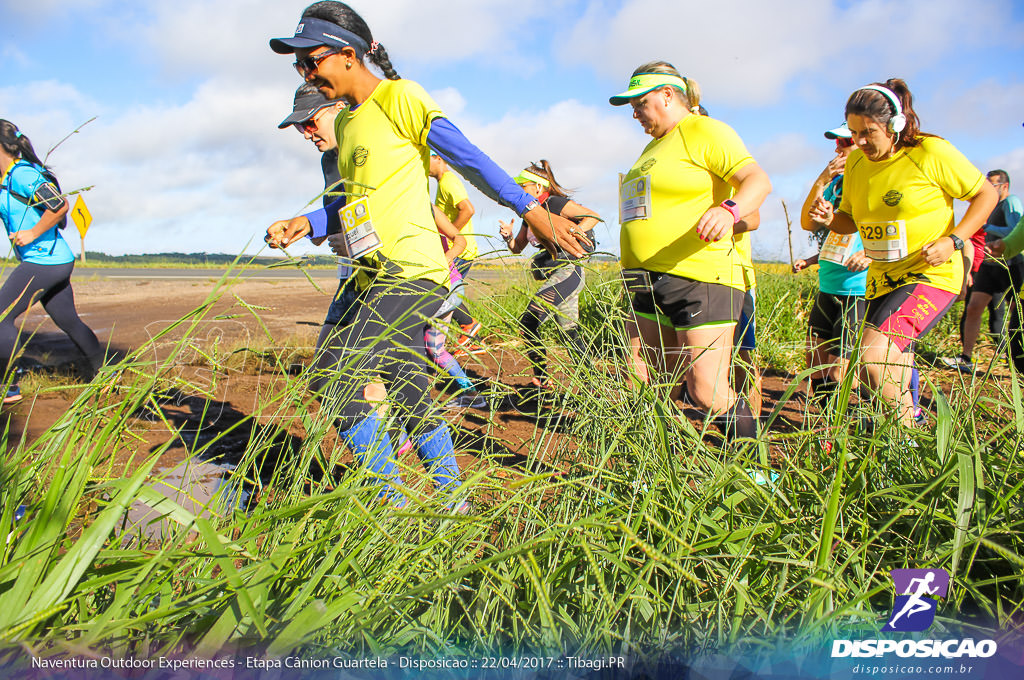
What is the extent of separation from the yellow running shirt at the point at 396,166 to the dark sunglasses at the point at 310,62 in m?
0.20

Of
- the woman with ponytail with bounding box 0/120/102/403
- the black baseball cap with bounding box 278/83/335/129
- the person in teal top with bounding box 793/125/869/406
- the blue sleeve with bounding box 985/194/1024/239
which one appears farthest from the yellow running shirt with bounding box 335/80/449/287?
the blue sleeve with bounding box 985/194/1024/239

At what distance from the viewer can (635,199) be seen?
9.83ft

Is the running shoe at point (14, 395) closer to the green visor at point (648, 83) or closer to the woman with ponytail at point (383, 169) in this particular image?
the woman with ponytail at point (383, 169)

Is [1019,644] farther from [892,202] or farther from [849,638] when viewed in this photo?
[892,202]

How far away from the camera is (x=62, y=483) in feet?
4.09

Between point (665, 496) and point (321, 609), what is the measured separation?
0.77 m

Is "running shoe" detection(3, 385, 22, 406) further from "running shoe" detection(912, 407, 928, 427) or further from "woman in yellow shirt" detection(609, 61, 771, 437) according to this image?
"running shoe" detection(912, 407, 928, 427)

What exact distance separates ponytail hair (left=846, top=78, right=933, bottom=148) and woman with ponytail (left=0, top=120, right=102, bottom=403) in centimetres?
428

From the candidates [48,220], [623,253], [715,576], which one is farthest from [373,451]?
[48,220]

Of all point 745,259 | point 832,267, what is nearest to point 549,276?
point 745,259

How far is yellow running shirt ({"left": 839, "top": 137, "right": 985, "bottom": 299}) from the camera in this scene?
2.85 m

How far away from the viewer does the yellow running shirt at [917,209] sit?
112 inches

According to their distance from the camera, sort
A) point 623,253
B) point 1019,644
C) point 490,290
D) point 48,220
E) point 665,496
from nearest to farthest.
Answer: point 1019,644 → point 665,496 → point 490,290 → point 623,253 → point 48,220

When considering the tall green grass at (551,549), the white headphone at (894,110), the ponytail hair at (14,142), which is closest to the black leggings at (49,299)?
the ponytail hair at (14,142)
